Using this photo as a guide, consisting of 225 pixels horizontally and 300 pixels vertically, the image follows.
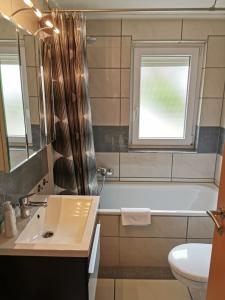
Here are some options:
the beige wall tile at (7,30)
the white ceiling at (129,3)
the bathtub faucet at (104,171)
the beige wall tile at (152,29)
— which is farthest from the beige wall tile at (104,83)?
the beige wall tile at (7,30)

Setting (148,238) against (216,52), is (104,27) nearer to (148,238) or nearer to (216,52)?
(216,52)

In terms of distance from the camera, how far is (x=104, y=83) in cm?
251

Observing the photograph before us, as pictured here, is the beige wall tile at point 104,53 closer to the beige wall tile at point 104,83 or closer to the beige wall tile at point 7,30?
the beige wall tile at point 104,83

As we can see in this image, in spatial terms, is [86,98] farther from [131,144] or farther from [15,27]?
[131,144]

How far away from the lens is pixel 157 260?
2.09 meters

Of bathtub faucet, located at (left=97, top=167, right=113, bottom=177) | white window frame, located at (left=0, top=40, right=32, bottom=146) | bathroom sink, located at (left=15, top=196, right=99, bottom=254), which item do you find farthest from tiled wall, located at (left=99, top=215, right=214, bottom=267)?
white window frame, located at (left=0, top=40, right=32, bottom=146)

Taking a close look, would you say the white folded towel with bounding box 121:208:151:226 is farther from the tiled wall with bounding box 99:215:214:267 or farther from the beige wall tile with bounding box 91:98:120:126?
the beige wall tile with bounding box 91:98:120:126

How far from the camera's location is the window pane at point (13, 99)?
1.18 meters

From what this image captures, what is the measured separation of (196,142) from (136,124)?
0.69m

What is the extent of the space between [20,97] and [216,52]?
2.01 meters

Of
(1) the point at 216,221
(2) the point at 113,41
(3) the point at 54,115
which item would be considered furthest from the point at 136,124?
(1) the point at 216,221

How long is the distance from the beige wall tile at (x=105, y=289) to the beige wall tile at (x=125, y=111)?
1.52 m

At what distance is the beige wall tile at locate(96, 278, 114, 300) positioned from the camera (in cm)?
184

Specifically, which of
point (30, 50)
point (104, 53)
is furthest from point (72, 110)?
point (104, 53)
